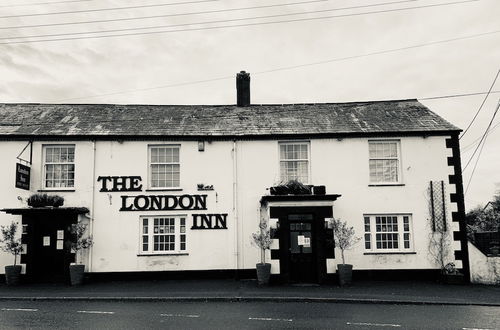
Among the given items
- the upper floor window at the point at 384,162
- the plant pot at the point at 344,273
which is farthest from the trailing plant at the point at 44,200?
the upper floor window at the point at 384,162

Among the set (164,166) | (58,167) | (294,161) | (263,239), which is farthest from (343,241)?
(58,167)

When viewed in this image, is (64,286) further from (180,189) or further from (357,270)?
(357,270)

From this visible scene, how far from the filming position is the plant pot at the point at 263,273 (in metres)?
16.7

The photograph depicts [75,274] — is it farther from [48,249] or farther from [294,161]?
[294,161]

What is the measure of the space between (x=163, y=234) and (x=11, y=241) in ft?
18.3

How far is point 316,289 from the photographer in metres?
15.7

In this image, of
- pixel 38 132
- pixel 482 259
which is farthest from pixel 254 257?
pixel 38 132

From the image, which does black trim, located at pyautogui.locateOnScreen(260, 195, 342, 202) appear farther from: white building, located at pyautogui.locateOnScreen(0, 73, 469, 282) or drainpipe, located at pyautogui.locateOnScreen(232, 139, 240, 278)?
drainpipe, located at pyautogui.locateOnScreen(232, 139, 240, 278)

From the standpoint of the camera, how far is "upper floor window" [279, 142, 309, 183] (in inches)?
750

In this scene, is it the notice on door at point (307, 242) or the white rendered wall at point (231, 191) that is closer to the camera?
the notice on door at point (307, 242)

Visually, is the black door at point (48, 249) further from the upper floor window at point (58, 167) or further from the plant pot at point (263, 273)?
the plant pot at point (263, 273)

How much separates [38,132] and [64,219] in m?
3.73

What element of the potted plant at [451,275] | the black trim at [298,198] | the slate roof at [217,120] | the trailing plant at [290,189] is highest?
the slate roof at [217,120]

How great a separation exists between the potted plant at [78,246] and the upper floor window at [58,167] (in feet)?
6.55
